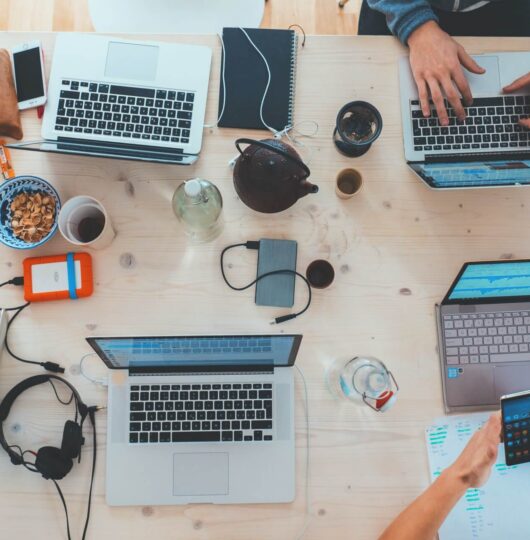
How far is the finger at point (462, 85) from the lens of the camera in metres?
1.02

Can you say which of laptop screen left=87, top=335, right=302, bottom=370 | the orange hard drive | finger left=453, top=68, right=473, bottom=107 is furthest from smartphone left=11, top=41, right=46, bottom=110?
finger left=453, top=68, right=473, bottom=107

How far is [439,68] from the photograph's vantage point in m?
1.01

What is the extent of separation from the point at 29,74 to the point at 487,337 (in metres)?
1.17

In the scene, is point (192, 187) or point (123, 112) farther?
point (123, 112)

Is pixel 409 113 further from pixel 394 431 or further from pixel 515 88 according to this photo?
pixel 394 431

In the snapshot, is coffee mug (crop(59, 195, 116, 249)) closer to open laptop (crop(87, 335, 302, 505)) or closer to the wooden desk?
the wooden desk

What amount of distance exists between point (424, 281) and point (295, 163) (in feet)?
1.37

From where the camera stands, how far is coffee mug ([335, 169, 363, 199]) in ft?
3.29

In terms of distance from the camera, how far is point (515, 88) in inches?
40.1

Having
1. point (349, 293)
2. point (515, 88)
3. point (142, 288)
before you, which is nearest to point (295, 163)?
point (349, 293)

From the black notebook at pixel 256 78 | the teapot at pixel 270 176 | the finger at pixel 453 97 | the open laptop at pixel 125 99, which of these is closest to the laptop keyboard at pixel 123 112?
the open laptop at pixel 125 99

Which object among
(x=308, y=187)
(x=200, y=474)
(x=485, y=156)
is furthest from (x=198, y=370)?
(x=485, y=156)

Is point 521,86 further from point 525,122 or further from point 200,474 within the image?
point 200,474

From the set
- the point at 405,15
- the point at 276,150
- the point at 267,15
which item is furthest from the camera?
the point at 267,15
